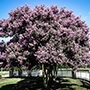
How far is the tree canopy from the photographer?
→ 18.7 meters

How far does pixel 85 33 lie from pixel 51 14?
6.04 meters

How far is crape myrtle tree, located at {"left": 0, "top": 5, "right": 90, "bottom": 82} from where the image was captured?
18641mm

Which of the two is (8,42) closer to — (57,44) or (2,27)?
(2,27)

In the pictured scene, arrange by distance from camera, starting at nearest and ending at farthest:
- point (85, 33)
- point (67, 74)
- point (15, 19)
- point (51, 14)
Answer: point (51, 14) → point (15, 19) → point (85, 33) → point (67, 74)

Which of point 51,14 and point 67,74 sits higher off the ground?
point 51,14

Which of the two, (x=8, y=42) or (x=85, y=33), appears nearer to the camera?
(x=8, y=42)

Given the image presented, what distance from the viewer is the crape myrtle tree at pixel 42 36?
61.2 feet

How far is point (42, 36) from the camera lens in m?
18.8

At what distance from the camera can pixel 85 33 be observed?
23.9 metres

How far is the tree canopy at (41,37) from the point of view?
61.2 feet

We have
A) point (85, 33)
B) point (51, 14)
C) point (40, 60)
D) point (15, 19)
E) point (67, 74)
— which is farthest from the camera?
point (67, 74)

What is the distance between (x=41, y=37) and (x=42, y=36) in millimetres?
151

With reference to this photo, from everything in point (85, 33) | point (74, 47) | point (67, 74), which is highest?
point (85, 33)

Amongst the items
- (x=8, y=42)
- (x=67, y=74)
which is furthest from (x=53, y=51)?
(x=67, y=74)
